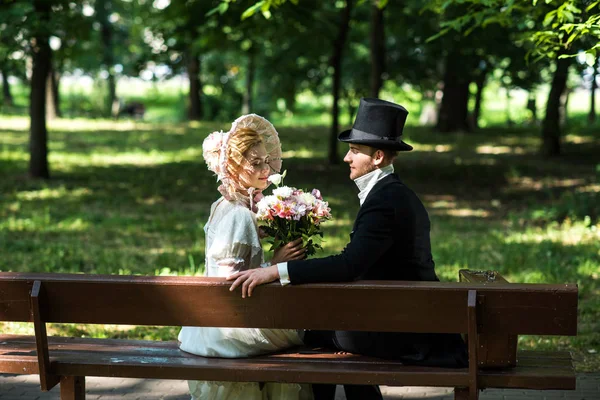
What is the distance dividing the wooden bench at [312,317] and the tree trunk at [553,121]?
591 inches

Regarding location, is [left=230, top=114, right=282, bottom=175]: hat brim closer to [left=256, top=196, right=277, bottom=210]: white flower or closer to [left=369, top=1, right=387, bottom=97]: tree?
[left=256, top=196, right=277, bottom=210]: white flower

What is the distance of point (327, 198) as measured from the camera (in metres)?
14.8

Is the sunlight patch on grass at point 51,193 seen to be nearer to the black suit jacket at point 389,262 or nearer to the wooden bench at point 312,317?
the wooden bench at point 312,317

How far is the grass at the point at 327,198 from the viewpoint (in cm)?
920

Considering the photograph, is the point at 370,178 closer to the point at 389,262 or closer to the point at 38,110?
the point at 389,262

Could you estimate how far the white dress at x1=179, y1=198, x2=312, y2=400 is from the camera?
4.21 m

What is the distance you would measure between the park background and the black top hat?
189 cm

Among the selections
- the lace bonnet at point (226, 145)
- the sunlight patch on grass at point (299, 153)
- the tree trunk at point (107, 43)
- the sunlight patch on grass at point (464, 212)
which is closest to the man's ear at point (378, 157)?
the lace bonnet at point (226, 145)

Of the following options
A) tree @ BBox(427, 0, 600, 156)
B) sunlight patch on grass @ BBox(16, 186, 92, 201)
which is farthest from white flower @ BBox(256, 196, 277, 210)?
sunlight patch on grass @ BBox(16, 186, 92, 201)

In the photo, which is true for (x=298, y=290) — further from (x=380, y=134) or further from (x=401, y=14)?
(x=401, y=14)

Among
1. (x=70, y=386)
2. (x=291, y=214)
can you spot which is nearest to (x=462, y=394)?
(x=291, y=214)

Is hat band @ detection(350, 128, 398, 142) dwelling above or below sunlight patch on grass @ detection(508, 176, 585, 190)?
above

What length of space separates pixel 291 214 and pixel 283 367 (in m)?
0.68

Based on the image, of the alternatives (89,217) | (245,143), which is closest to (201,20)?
(89,217)
